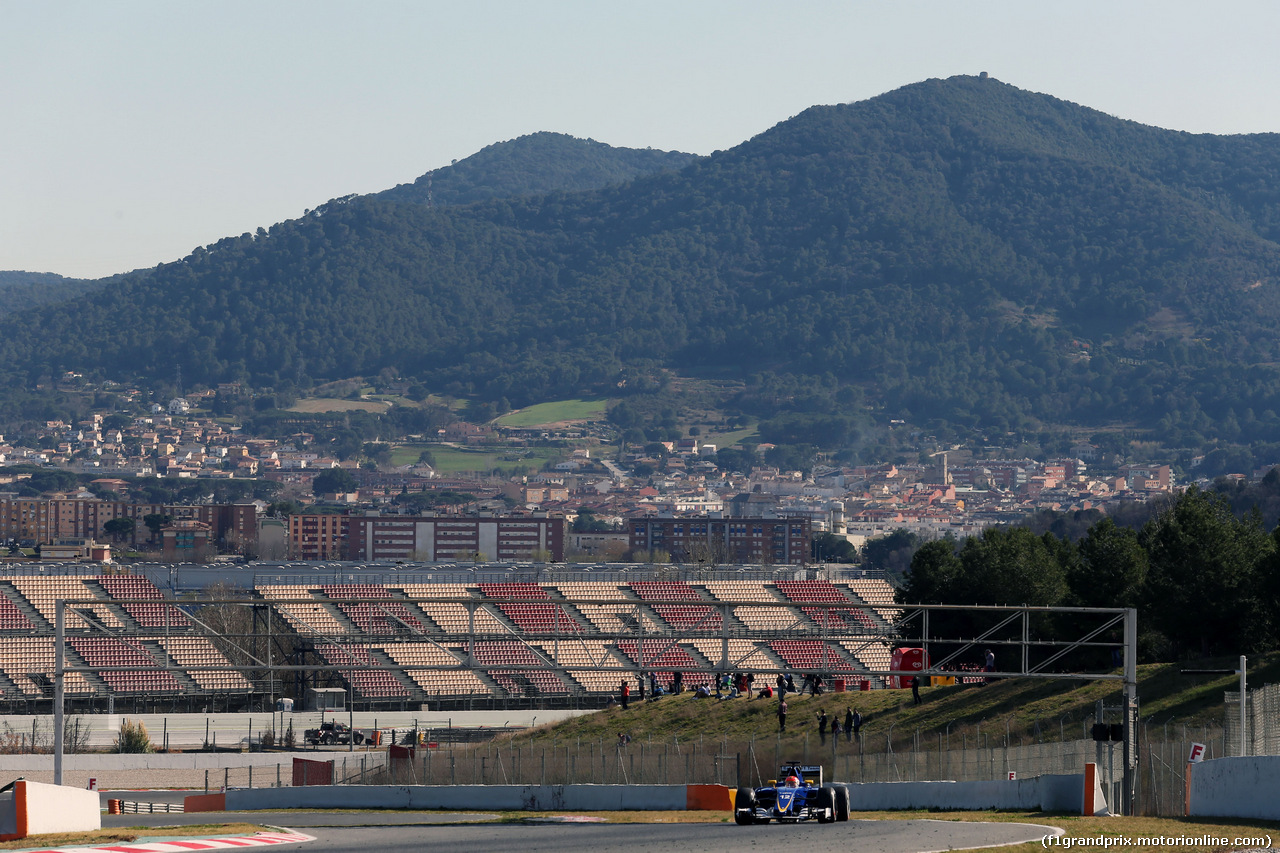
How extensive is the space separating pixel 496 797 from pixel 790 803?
11.5 metres

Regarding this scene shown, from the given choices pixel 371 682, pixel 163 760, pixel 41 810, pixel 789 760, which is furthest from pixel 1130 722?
pixel 371 682

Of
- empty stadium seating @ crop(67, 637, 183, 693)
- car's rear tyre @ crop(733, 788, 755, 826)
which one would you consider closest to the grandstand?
empty stadium seating @ crop(67, 637, 183, 693)

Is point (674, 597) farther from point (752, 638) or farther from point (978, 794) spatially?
point (978, 794)

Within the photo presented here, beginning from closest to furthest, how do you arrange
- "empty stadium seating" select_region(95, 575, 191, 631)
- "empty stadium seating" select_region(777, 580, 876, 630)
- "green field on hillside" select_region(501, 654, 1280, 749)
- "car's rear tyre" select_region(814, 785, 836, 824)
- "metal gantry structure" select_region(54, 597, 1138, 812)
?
"car's rear tyre" select_region(814, 785, 836, 824) < "metal gantry structure" select_region(54, 597, 1138, 812) < "green field on hillside" select_region(501, 654, 1280, 749) < "empty stadium seating" select_region(95, 575, 191, 631) < "empty stadium seating" select_region(777, 580, 876, 630)

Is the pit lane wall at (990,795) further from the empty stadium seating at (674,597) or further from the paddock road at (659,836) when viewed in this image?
the empty stadium seating at (674,597)

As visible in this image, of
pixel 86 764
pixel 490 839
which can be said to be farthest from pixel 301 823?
pixel 86 764

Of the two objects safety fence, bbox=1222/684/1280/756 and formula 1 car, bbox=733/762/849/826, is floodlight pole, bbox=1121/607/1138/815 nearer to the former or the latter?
safety fence, bbox=1222/684/1280/756

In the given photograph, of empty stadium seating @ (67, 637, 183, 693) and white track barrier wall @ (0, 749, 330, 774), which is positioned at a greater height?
empty stadium seating @ (67, 637, 183, 693)

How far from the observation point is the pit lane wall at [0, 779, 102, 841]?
3123cm

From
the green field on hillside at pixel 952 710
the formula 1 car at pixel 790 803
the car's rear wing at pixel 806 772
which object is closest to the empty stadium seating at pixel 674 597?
the green field on hillside at pixel 952 710

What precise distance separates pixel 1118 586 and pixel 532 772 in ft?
108

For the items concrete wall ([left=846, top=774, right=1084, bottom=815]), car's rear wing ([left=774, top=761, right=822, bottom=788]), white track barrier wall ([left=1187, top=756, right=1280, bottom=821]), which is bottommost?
concrete wall ([left=846, top=774, right=1084, bottom=815])

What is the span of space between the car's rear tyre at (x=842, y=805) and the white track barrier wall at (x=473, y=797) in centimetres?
780

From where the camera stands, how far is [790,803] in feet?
116
